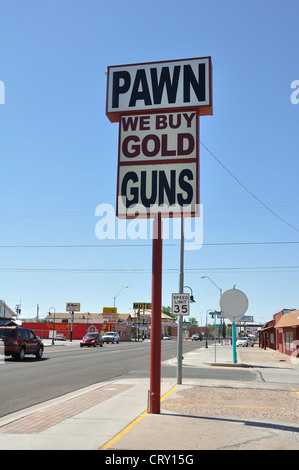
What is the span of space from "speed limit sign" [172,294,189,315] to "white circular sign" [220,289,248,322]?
8331mm

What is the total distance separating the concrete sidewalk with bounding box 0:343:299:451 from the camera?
243 inches

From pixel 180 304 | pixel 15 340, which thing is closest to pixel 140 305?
→ pixel 15 340

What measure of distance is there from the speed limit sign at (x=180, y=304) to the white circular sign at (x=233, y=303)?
27.3 ft

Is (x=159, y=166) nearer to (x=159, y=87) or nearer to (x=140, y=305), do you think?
(x=159, y=87)

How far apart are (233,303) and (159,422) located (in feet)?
49.2

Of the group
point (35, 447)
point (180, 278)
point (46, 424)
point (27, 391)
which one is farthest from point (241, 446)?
point (180, 278)

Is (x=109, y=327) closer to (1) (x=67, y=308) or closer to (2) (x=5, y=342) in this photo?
(1) (x=67, y=308)

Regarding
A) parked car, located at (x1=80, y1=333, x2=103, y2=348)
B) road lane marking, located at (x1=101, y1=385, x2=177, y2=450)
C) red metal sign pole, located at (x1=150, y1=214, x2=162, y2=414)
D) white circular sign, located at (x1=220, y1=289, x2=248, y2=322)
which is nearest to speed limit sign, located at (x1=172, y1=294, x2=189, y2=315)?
red metal sign pole, located at (x1=150, y1=214, x2=162, y2=414)

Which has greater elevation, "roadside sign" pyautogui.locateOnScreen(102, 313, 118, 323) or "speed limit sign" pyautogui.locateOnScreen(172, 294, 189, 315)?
"speed limit sign" pyautogui.locateOnScreen(172, 294, 189, 315)

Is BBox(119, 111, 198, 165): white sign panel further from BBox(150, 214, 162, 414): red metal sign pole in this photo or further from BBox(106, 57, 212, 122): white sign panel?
BBox(150, 214, 162, 414): red metal sign pole

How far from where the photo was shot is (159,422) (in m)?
7.54

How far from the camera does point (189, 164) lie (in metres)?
9.09

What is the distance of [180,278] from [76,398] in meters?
6.62

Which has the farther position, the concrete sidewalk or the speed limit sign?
the speed limit sign
